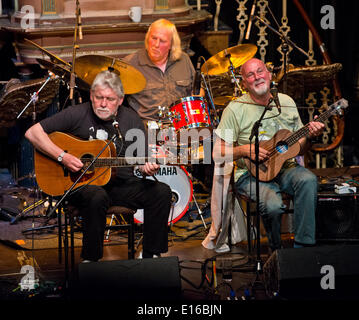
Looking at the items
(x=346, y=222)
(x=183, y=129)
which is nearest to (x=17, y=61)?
(x=183, y=129)

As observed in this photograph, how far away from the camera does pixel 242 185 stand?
5512mm

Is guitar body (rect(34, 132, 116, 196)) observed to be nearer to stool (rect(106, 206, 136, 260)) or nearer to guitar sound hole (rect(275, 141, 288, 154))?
stool (rect(106, 206, 136, 260))

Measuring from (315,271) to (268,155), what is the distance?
1322 mm

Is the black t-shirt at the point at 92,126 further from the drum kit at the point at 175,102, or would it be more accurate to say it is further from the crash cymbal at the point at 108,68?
the crash cymbal at the point at 108,68

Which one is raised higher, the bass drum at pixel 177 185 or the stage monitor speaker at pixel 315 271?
the bass drum at pixel 177 185

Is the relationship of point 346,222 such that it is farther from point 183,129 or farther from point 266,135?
point 183,129

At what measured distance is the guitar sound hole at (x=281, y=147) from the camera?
536cm

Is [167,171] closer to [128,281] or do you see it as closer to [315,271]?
[128,281]

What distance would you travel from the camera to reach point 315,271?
4.22 m

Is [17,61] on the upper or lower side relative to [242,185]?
upper

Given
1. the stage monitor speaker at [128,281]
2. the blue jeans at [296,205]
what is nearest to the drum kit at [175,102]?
the blue jeans at [296,205]

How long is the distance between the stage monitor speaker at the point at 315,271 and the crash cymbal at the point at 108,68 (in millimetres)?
2447
